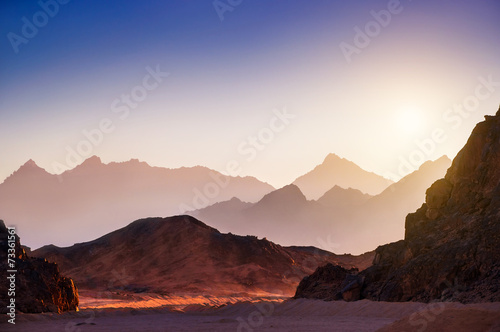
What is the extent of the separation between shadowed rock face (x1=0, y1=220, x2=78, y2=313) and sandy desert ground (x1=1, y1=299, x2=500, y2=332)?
5.00ft

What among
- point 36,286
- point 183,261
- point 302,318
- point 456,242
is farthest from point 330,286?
point 183,261

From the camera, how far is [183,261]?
81.1 metres

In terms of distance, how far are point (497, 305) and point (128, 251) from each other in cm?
7615

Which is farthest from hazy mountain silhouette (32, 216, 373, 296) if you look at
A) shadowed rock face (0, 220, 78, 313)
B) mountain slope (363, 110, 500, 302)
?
mountain slope (363, 110, 500, 302)

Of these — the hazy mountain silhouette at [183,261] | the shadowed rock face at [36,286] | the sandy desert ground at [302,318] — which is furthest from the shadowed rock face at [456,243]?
the hazy mountain silhouette at [183,261]

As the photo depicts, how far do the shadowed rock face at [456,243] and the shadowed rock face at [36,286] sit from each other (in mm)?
19169

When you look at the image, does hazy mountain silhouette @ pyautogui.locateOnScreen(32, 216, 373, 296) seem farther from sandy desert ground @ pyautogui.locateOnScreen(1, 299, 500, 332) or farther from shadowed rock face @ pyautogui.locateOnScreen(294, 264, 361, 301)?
sandy desert ground @ pyautogui.locateOnScreen(1, 299, 500, 332)

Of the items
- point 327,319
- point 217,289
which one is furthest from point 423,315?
point 217,289

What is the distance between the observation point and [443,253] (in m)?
26.8

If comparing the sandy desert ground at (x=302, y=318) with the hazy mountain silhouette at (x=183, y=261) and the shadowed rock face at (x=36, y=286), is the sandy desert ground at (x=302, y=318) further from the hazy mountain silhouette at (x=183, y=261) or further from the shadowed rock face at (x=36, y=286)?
the hazy mountain silhouette at (x=183, y=261)

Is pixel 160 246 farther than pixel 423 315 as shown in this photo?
Yes

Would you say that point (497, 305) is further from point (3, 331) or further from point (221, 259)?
point (221, 259)

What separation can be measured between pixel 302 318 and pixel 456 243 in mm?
9438

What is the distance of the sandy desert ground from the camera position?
42.3ft
